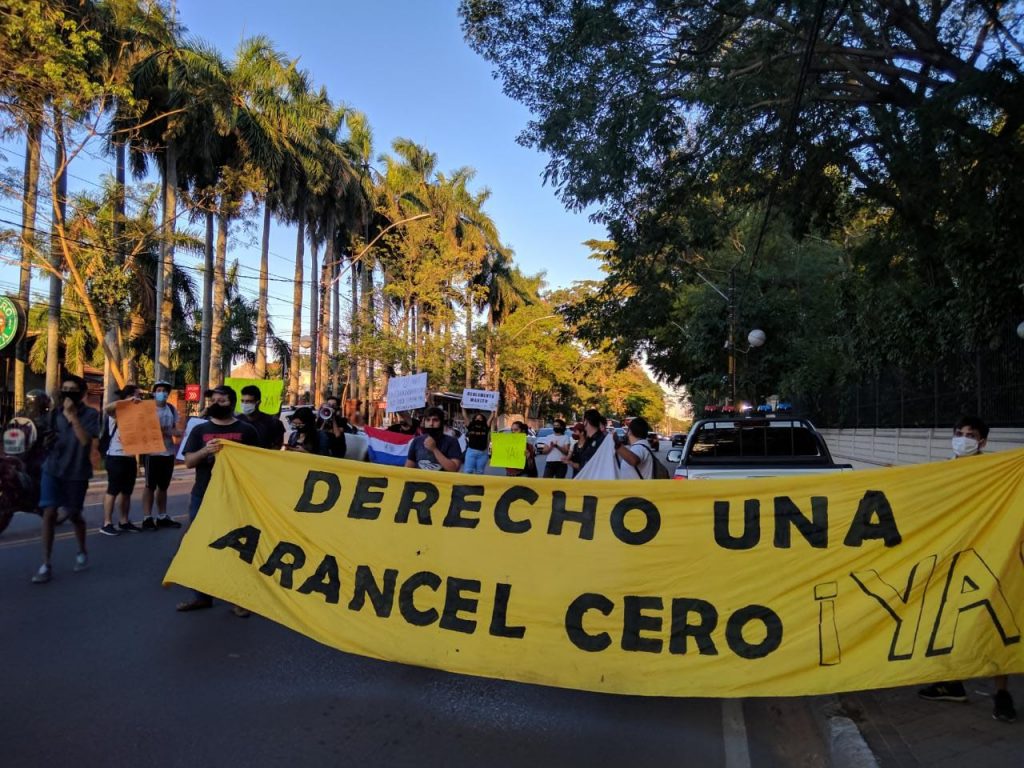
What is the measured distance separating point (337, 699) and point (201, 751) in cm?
84

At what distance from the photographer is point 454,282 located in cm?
3884

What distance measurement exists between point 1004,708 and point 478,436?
24.5 ft

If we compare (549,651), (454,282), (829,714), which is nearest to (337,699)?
(549,651)

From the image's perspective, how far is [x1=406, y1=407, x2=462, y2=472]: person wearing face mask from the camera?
7.17 m

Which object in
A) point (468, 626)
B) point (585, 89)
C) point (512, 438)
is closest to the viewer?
point (468, 626)

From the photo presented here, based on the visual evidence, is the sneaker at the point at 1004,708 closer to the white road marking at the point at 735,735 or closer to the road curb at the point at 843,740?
the road curb at the point at 843,740

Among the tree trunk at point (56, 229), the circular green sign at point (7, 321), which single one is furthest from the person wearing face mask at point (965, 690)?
the circular green sign at point (7, 321)

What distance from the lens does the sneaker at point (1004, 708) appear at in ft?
12.9

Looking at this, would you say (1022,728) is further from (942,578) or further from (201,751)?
(201,751)

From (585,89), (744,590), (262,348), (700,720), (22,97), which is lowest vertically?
(700,720)

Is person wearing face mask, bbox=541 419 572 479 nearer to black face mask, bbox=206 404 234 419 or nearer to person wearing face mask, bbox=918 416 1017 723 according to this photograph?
black face mask, bbox=206 404 234 419

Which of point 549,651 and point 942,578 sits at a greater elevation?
point 942,578

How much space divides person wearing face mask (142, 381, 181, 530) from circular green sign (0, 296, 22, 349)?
14.1 meters

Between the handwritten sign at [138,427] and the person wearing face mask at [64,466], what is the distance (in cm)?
125
